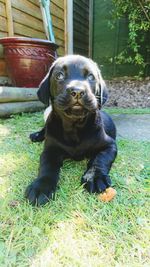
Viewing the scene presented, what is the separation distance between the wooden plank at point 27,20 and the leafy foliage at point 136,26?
2.01 m

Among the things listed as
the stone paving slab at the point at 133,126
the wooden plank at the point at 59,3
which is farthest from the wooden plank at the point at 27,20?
the stone paving slab at the point at 133,126

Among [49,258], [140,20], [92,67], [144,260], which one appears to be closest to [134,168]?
[92,67]

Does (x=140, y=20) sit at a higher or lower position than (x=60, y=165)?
higher

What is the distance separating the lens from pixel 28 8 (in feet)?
16.7

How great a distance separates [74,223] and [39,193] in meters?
0.27

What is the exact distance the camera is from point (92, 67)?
199 centimetres

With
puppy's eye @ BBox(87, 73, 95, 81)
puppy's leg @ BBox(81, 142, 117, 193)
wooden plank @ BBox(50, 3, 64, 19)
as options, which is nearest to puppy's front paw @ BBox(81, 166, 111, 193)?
puppy's leg @ BBox(81, 142, 117, 193)

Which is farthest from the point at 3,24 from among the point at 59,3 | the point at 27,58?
the point at 59,3

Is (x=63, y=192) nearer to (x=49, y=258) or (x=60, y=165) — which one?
(x=60, y=165)

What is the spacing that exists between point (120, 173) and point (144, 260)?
2.64 feet

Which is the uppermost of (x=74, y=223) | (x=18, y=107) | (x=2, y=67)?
(x=2, y=67)

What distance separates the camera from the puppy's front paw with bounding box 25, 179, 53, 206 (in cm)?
143

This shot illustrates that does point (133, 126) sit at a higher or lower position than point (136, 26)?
lower

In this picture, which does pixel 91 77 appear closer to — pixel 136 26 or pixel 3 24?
pixel 3 24
